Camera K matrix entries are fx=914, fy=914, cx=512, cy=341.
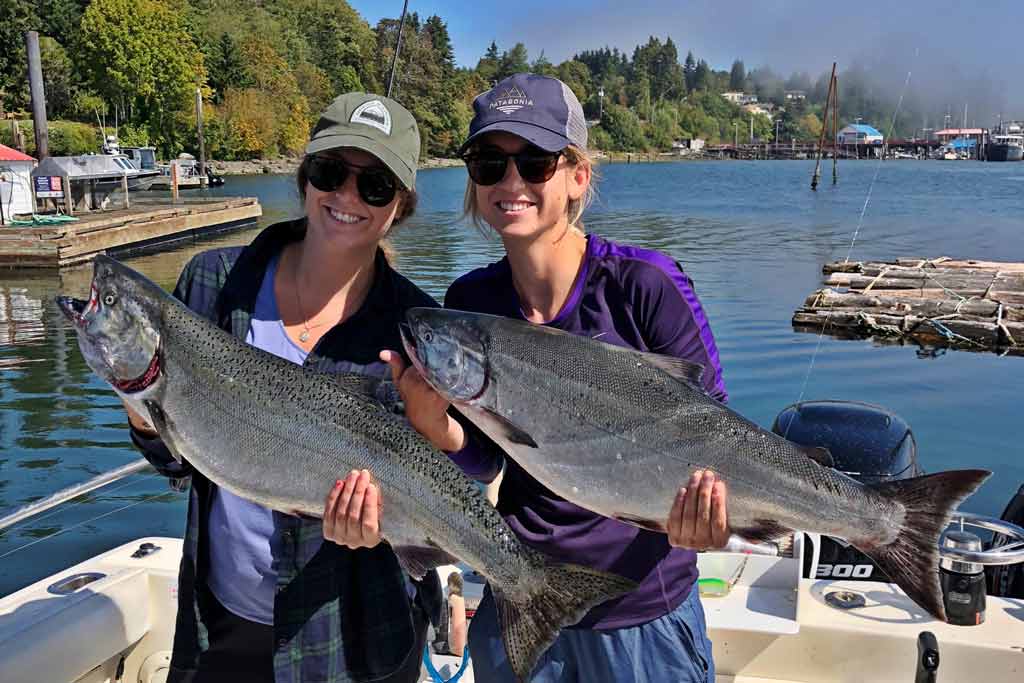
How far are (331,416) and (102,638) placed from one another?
232 centimetres

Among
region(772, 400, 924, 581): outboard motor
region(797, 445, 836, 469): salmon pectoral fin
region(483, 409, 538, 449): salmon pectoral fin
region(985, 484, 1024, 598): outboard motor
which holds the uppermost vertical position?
region(483, 409, 538, 449): salmon pectoral fin

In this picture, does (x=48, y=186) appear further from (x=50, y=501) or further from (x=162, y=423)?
(x=162, y=423)

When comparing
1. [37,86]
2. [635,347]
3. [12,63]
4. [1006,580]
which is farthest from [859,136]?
[635,347]

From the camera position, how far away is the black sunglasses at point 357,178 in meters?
2.87

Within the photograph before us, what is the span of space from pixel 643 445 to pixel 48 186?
3591cm

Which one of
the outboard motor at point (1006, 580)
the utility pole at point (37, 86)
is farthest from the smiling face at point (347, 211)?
the utility pole at point (37, 86)

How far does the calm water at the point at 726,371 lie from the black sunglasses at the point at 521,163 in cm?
73

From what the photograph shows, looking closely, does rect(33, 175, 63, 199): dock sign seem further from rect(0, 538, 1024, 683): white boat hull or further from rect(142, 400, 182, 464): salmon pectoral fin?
rect(142, 400, 182, 464): salmon pectoral fin

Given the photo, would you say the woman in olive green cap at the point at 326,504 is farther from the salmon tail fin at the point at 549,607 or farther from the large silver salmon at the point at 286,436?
the salmon tail fin at the point at 549,607

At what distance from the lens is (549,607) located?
2592 millimetres

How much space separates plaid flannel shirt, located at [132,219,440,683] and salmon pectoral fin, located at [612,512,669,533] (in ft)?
2.36

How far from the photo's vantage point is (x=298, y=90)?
110 metres

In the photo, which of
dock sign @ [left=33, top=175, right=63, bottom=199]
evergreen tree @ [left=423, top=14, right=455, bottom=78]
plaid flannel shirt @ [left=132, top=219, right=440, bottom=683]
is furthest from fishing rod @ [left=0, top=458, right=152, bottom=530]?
evergreen tree @ [left=423, top=14, right=455, bottom=78]

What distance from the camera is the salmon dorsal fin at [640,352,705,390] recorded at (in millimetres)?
2652
